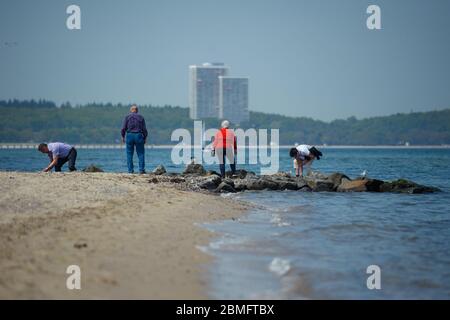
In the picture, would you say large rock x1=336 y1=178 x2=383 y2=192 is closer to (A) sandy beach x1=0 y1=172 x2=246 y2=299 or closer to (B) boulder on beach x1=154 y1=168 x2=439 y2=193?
(B) boulder on beach x1=154 y1=168 x2=439 y2=193

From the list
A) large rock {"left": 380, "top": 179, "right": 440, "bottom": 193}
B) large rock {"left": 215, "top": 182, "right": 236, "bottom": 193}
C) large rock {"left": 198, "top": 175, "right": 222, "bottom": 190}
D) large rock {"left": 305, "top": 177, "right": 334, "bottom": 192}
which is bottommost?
large rock {"left": 380, "top": 179, "right": 440, "bottom": 193}

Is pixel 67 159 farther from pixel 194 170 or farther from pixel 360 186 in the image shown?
pixel 360 186

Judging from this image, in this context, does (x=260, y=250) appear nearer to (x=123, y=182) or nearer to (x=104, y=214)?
(x=104, y=214)

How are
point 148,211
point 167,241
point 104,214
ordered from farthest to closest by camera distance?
point 148,211 < point 104,214 < point 167,241

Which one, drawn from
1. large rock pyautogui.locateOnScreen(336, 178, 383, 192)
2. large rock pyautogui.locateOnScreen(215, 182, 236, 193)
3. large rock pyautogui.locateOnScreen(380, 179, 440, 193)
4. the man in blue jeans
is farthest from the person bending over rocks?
the man in blue jeans

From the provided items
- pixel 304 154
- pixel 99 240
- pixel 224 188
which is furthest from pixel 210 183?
pixel 99 240

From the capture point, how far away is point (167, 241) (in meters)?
9.81

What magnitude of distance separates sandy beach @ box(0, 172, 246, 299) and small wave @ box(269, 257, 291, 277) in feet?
2.73

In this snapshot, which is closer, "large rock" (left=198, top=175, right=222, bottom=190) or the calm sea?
the calm sea

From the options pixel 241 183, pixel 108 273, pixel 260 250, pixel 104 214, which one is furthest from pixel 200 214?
pixel 241 183

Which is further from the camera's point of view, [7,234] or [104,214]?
[104,214]

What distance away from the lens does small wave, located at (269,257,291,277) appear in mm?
8742

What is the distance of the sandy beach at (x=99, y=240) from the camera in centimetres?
711

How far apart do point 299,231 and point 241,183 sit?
9841mm
